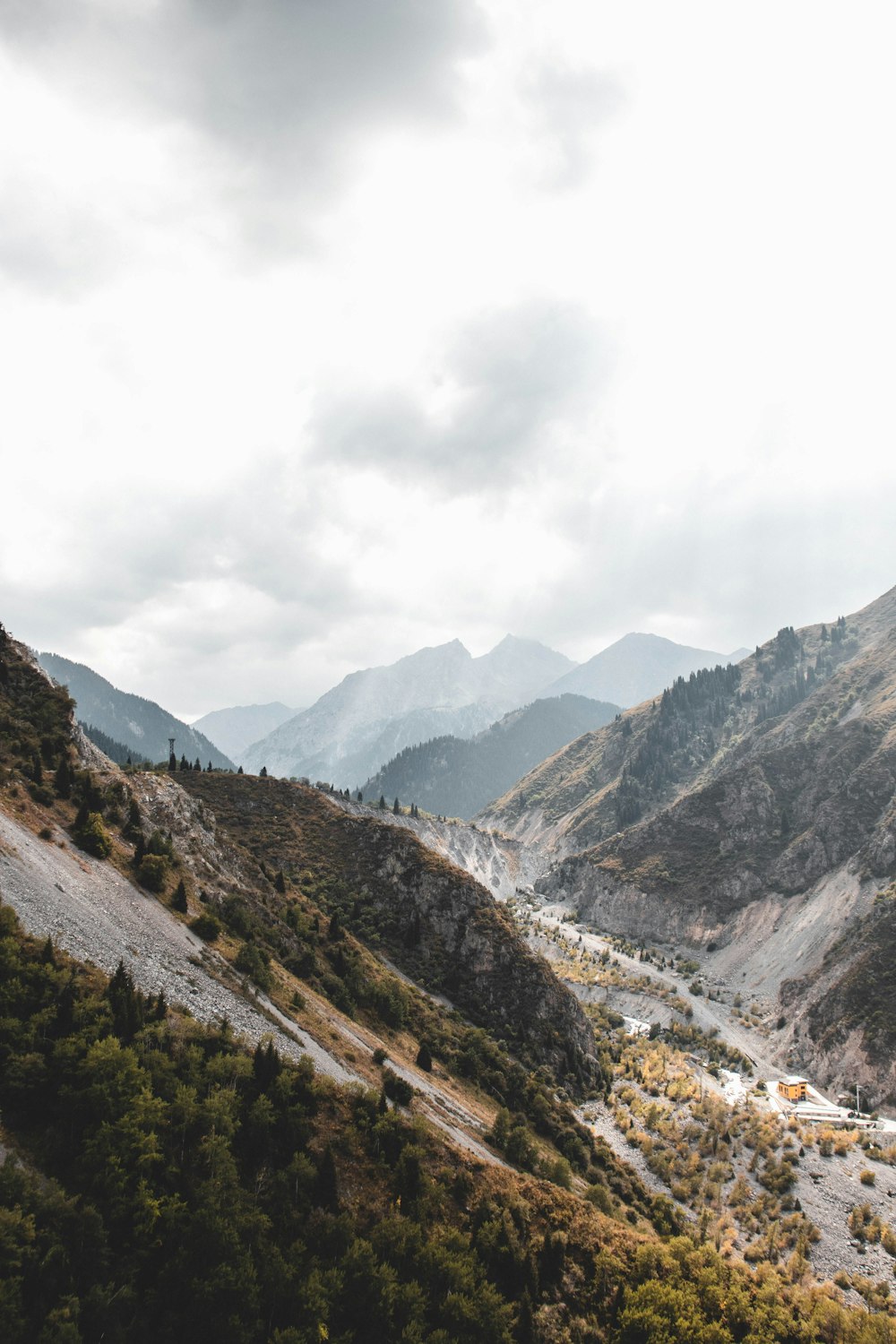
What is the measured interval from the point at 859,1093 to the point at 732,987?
56.5m

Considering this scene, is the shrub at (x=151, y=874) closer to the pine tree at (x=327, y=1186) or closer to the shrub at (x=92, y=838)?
the shrub at (x=92, y=838)

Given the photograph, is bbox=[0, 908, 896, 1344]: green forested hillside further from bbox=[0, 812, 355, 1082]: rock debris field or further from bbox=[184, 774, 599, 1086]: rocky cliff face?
bbox=[184, 774, 599, 1086]: rocky cliff face

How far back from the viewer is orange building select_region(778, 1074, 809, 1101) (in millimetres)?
93319

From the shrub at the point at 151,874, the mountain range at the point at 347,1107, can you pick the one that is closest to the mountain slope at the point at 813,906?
the mountain range at the point at 347,1107

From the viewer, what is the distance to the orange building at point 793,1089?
93.3m

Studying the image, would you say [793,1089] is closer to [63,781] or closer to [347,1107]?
[347,1107]

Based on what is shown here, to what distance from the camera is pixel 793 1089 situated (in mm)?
94375

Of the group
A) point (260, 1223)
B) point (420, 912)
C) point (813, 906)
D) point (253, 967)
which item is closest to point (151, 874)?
point (253, 967)

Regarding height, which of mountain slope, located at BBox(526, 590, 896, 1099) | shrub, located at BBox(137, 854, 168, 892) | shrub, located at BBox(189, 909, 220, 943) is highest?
shrub, located at BBox(137, 854, 168, 892)

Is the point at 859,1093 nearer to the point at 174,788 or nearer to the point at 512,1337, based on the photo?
the point at 512,1337

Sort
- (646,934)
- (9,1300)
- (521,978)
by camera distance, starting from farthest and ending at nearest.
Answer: (646,934) < (521,978) < (9,1300)

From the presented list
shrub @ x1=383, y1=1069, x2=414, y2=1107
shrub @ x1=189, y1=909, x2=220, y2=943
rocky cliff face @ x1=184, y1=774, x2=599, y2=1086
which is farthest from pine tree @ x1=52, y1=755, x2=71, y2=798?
shrub @ x1=383, y1=1069, x2=414, y2=1107

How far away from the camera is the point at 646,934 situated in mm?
181125

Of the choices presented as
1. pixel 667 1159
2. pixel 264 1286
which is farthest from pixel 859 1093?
pixel 264 1286
